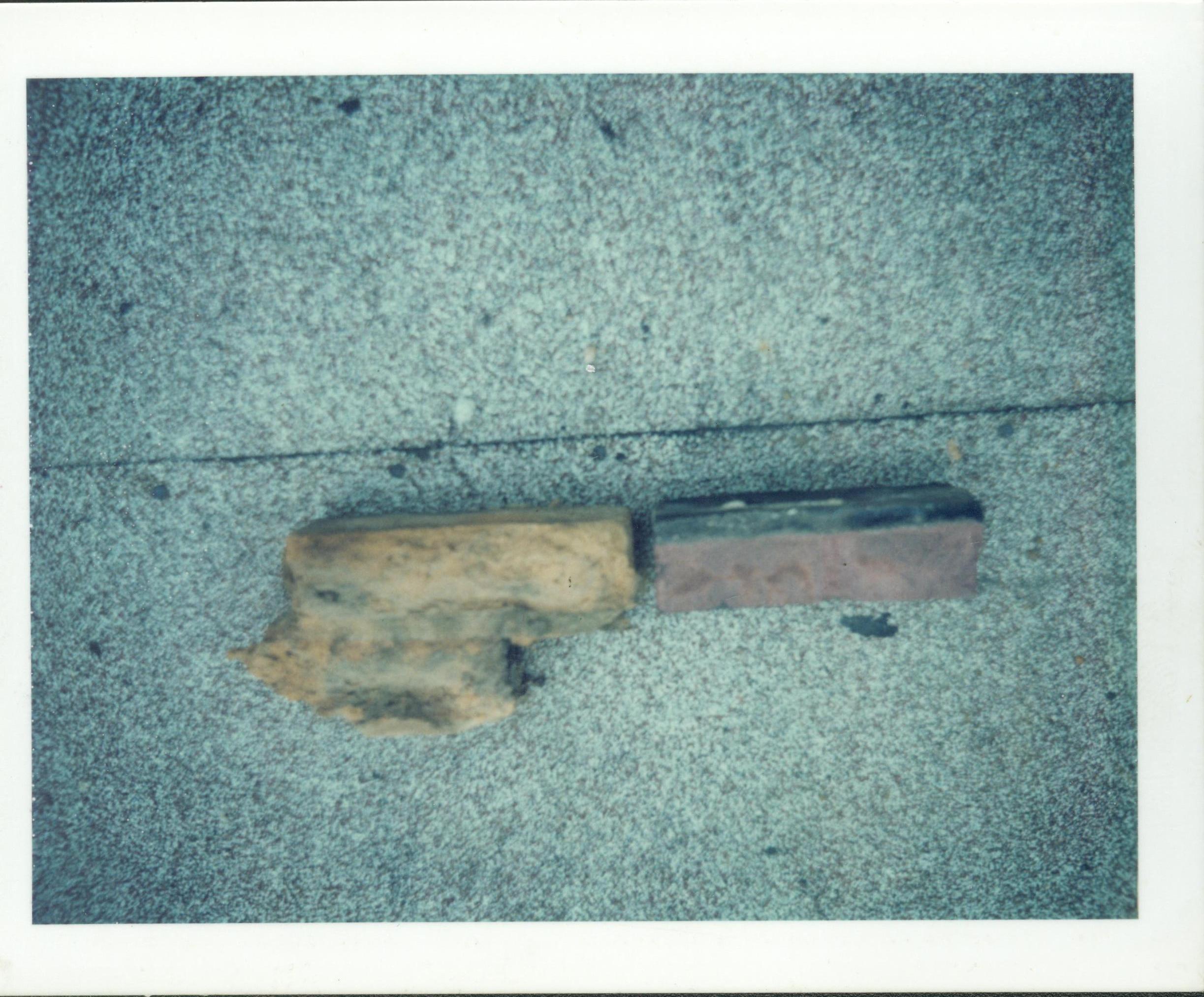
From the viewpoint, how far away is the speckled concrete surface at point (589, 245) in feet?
4.96

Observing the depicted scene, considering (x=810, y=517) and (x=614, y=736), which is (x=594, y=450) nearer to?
(x=810, y=517)

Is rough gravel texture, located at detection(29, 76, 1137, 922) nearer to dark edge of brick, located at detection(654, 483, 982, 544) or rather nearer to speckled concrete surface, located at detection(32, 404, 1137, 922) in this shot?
speckled concrete surface, located at detection(32, 404, 1137, 922)

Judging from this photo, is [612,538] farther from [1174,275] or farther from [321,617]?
[1174,275]

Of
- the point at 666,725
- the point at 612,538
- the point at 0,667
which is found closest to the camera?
the point at 612,538

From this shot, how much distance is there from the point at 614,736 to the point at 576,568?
510 mm

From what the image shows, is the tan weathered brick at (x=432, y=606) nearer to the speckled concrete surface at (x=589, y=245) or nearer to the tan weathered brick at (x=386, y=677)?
the tan weathered brick at (x=386, y=677)

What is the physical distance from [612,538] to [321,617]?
2.20ft

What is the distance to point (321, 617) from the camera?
145 cm

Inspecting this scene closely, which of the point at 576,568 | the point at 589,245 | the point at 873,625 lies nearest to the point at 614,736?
the point at 576,568

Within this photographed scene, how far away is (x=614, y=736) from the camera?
1.65 meters

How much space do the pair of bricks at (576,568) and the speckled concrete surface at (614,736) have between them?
0.14 metres

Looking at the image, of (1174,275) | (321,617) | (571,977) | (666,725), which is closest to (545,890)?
(571,977)

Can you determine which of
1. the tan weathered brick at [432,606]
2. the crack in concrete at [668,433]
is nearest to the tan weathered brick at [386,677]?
the tan weathered brick at [432,606]

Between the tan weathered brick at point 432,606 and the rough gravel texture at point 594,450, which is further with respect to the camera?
the rough gravel texture at point 594,450
